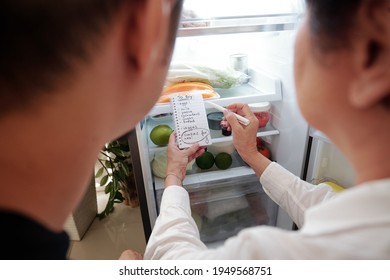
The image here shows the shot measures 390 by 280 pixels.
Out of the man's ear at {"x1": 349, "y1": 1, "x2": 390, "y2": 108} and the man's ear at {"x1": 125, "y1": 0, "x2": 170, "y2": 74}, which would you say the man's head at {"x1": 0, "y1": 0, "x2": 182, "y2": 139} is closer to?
the man's ear at {"x1": 125, "y1": 0, "x2": 170, "y2": 74}

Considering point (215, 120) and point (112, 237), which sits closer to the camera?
point (215, 120)

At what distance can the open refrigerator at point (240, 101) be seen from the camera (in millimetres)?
897

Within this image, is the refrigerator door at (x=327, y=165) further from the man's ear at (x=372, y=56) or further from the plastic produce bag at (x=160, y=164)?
the man's ear at (x=372, y=56)

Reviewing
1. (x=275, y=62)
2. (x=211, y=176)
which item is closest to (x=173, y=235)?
(x=211, y=176)

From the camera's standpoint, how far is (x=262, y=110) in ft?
3.85

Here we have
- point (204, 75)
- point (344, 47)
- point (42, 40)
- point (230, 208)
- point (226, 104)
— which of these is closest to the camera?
point (42, 40)

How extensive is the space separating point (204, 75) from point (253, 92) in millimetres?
242

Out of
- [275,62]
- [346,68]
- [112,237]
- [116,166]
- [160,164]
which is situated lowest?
[112,237]

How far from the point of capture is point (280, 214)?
4.40 feet

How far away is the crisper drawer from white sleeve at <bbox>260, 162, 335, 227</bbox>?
373 millimetres

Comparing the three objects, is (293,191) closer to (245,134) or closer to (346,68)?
(245,134)

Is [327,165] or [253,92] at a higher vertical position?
[253,92]

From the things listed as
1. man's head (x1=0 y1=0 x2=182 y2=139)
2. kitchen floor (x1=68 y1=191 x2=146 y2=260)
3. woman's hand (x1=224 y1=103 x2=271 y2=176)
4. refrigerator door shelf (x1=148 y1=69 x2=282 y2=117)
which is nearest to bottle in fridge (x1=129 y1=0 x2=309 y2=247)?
refrigerator door shelf (x1=148 y1=69 x2=282 y2=117)

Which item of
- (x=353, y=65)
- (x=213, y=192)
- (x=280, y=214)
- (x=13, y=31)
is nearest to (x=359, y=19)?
(x=353, y=65)
